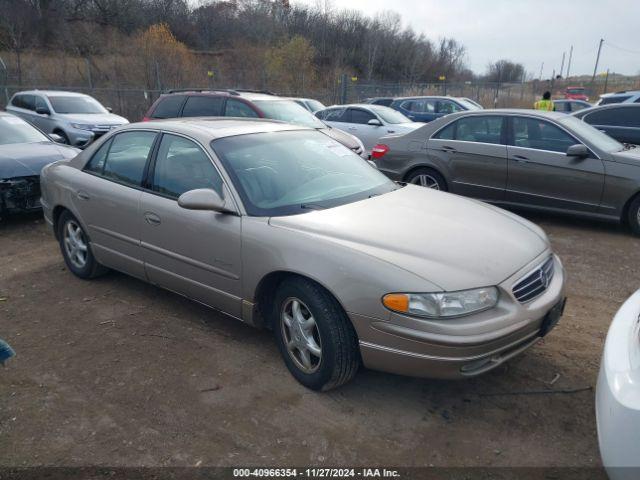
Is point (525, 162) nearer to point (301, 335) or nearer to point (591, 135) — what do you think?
point (591, 135)

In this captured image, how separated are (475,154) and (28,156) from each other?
6293mm

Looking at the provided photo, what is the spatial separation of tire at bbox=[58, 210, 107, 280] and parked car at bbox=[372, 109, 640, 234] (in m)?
4.72

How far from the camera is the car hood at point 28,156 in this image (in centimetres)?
658

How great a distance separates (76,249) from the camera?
16.2 feet

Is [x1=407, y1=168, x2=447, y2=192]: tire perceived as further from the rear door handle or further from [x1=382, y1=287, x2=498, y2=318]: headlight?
[x1=382, y1=287, x2=498, y2=318]: headlight

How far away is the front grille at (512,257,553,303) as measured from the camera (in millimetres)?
2842

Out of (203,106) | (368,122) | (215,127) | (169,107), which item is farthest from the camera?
(368,122)

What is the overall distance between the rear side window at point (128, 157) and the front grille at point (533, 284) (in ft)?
9.83

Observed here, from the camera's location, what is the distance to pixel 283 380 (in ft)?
10.7

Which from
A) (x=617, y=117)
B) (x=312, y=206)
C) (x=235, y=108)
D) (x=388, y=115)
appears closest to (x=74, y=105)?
(x=235, y=108)

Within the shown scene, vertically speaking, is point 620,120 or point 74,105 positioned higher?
point 620,120

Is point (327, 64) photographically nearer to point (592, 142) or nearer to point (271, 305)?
point (592, 142)

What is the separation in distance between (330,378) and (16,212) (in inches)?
224

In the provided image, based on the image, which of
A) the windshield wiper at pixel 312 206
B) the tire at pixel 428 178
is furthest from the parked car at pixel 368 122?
the windshield wiper at pixel 312 206
